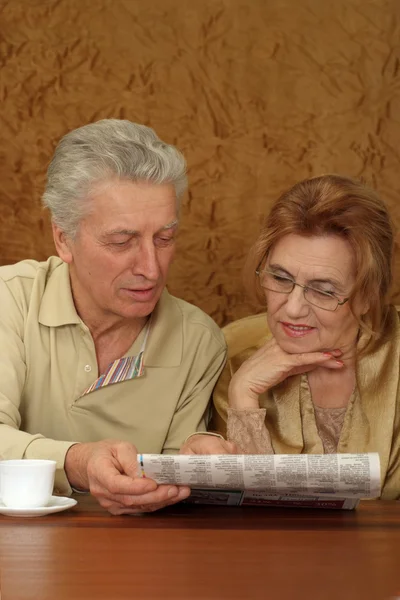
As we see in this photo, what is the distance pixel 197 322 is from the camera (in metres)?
2.58

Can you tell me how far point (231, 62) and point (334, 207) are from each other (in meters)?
0.96

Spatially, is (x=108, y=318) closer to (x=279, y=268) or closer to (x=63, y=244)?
(x=63, y=244)

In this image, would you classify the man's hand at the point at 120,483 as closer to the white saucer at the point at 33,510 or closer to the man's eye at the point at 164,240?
the white saucer at the point at 33,510

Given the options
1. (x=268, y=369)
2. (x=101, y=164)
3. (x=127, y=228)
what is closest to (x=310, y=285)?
(x=268, y=369)

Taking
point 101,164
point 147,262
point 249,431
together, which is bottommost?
point 249,431

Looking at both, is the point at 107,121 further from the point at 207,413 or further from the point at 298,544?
the point at 298,544

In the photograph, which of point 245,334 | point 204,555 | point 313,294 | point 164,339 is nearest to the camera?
point 204,555

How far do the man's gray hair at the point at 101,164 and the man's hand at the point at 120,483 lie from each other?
65cm

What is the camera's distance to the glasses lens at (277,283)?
2379mm

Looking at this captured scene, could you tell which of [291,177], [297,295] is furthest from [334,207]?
[291,177]

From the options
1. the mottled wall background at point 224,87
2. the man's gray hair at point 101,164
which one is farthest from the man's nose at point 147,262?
the mottled wall background at point 224,87

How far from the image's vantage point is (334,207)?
2363 mm

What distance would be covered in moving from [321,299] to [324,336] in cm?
10

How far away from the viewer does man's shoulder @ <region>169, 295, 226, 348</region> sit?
101 inches
